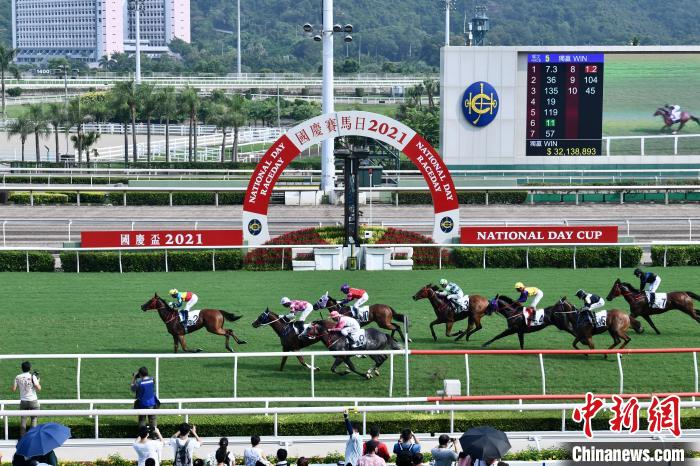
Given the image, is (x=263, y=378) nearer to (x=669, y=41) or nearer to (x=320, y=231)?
(x=320, y=231)

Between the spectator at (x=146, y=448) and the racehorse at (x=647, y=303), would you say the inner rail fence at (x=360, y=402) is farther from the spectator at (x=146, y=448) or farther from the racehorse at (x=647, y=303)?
the racehorse at (x=647, y=303)

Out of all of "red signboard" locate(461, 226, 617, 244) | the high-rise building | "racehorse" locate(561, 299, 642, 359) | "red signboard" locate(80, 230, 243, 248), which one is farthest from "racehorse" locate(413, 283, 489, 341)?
the high-rise building

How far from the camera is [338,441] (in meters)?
12.1

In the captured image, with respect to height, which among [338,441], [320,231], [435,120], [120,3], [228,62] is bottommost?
[338,441]

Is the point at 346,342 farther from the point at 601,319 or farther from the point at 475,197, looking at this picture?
the point at 475,197

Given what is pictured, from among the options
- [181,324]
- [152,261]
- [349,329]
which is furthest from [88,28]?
[349,329]

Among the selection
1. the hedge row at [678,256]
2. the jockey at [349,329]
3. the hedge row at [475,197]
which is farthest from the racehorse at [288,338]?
the hedge row at [475,197]

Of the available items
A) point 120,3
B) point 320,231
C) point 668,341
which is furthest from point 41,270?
point 120,3

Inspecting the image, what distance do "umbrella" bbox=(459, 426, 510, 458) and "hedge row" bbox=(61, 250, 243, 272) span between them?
13.9 metres

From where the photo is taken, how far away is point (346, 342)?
14102 millimetres

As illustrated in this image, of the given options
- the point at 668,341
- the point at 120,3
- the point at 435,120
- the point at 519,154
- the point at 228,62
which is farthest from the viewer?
the point at 120,3

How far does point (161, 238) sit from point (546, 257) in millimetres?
7579

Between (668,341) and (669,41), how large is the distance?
170 metres

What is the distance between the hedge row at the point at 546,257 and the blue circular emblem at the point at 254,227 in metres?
3.91
